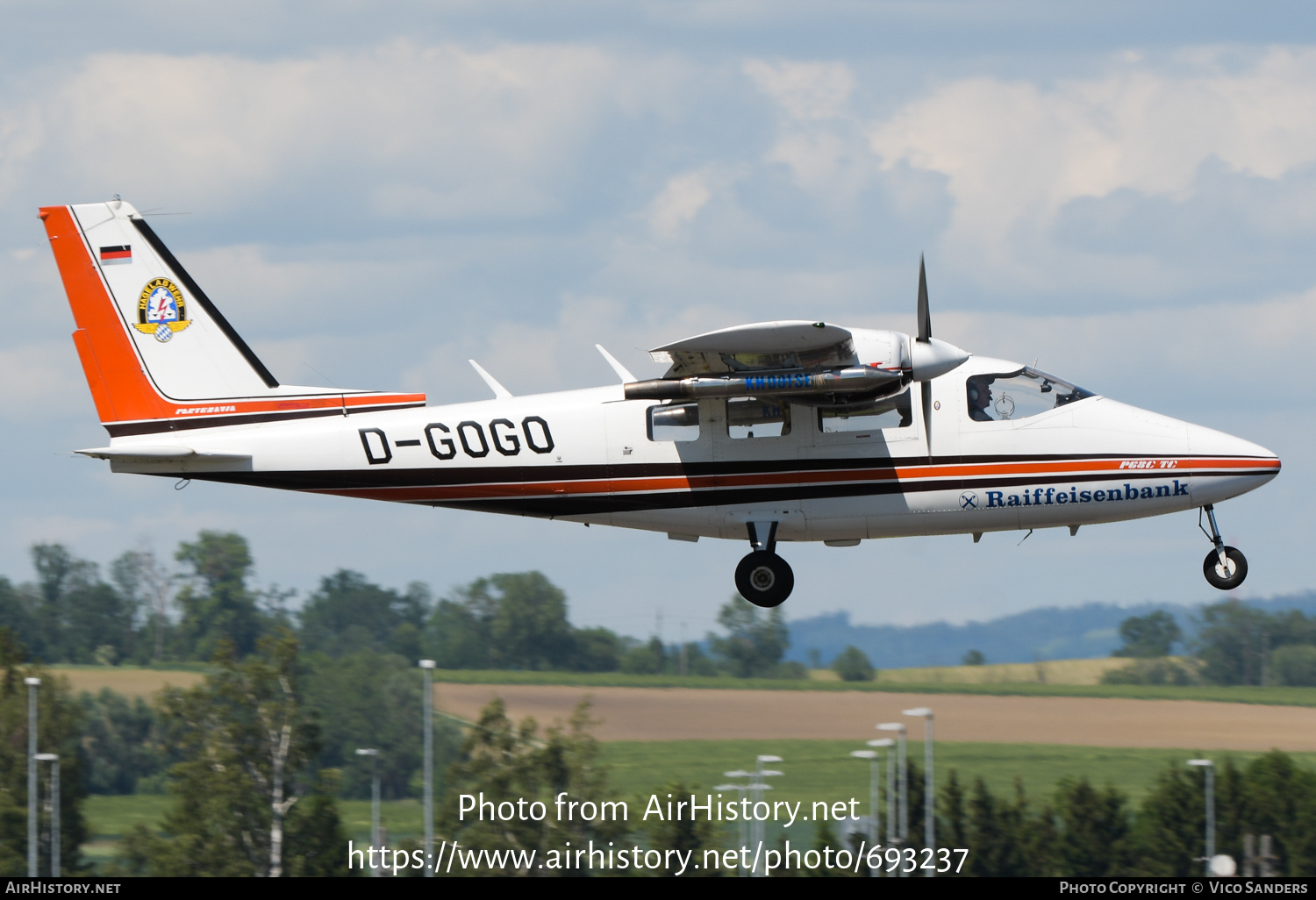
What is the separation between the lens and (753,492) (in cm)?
1978

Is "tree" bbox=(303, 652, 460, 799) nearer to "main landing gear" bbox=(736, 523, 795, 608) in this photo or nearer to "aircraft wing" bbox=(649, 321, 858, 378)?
"main landing gear" bbox=(736, 523, 795, 608)

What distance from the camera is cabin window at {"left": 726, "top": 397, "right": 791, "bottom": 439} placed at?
19.6 metres

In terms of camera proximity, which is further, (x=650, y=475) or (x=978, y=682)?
(x=978, y=682)

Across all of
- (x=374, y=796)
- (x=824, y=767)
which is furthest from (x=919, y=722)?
(x=374, y=796)

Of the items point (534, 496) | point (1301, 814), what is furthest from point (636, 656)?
point (534, 496)

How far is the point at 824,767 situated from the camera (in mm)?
55219

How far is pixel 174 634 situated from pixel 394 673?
29.7m

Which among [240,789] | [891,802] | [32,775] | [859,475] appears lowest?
[891,802]

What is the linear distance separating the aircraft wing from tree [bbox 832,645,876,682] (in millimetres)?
42446

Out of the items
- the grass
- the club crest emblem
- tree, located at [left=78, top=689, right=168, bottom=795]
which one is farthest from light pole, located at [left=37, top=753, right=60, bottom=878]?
the club crest emblem

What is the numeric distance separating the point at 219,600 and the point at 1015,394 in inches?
3550

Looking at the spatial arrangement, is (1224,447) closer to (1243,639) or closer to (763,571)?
(763,571)

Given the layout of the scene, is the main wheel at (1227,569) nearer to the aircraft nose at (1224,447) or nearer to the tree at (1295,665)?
the aircraft nose at (1224,447)

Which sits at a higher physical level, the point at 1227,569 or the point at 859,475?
the point at 859,475
